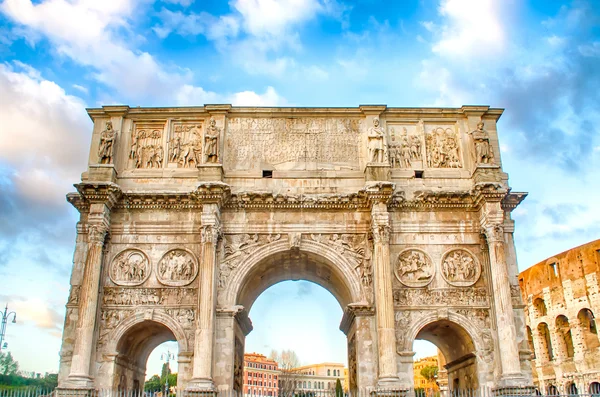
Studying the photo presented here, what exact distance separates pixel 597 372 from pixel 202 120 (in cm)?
2387

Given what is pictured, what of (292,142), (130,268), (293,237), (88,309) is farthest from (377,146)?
(88,309)

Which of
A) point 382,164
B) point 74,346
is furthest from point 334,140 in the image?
point 74,346

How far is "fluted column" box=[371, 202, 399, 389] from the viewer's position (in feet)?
42.4

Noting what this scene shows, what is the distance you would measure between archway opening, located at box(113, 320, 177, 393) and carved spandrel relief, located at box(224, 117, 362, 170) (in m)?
4.96

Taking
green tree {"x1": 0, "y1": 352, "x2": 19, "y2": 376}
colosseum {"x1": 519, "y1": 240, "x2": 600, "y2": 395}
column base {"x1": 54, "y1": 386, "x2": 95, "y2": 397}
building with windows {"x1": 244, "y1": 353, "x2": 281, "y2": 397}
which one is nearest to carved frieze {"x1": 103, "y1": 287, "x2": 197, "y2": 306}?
column base {"x1": 54, "y1": 386, "x2": 95, "y2": 397}

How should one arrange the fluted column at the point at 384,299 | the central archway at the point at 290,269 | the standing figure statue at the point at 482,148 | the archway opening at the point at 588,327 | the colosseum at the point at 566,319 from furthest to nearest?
the archway opening at the point at 588,327, the colosseum at the point at 566,319, the standing figure statue at the point at 482,148, the central archway at the point at 290,269, the fluted column at the point at 384,299

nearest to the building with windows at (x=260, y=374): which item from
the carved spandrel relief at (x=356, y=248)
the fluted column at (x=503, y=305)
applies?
the carved spandrel relief at (x=356, y=248)

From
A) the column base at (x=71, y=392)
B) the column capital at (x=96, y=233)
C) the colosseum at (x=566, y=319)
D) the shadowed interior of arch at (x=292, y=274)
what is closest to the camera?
the column base at (x=71, y=392)

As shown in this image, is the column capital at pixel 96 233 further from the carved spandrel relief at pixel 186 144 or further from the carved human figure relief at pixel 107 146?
the carved spandrel relief at pixel 186 144

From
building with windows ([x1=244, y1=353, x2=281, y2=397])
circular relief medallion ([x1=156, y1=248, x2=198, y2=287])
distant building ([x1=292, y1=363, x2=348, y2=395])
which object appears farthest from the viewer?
distant building ([x1=292, y1=363, x2=348, y2=395])

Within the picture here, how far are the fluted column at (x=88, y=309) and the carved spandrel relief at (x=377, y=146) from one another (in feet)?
24.1

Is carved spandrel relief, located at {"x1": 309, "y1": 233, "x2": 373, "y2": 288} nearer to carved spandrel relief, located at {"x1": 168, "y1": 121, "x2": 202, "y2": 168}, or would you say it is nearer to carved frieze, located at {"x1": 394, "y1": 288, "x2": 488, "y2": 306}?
carved frieze, located at {"x1": 394, "y1": 288, "x2": 488, "y2": 306}

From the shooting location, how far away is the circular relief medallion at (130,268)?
47.6 ft

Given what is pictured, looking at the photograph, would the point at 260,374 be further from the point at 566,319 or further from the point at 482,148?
the point at 482,148
